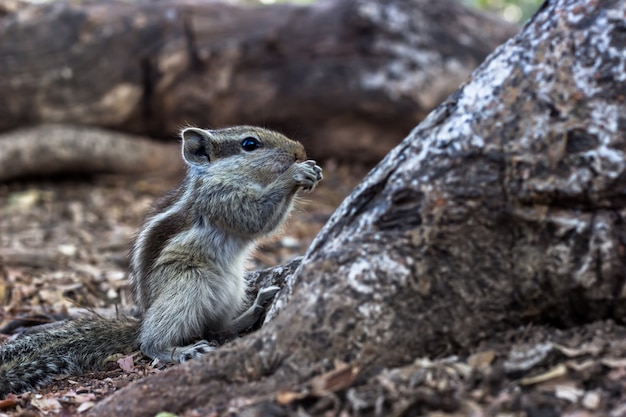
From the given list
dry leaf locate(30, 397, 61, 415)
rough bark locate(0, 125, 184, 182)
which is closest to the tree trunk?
dry leaf locate(30, 397, 61, 415)

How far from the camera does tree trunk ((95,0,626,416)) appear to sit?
3168mm

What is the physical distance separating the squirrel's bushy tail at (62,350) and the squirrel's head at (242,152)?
115 centimetres

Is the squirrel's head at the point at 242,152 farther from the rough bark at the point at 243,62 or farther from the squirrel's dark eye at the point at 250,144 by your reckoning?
the rough bark at the point at 243,62

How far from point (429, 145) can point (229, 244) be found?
6.26 feet

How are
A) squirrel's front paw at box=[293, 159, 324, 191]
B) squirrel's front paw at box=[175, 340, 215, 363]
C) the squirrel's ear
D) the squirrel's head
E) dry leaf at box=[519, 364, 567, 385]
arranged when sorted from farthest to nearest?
the squirrel's ear < the squirrel's head < squirrel's front paw at box=[293, 159, 324, 191] < squirrel's front paw at box=[175, 340, 215, 363] < dry leaf at box=[519, 364, 567, 385]

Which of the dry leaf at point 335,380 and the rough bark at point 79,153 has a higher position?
the rough bark at point 79,153

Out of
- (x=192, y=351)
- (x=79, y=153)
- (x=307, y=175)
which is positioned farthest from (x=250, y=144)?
(x=79, y=153)

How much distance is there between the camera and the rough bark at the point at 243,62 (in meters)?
10.0

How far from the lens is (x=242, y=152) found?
5297mm

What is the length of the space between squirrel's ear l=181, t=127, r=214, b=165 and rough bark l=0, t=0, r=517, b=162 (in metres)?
5.24

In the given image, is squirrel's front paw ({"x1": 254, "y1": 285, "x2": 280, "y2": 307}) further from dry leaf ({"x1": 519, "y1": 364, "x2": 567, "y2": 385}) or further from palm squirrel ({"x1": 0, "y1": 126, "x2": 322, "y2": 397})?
dry leaf ({"x1": 519, "y1": 364, "x2": 567, "y2": 385})

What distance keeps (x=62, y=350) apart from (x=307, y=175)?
1768 millimetres

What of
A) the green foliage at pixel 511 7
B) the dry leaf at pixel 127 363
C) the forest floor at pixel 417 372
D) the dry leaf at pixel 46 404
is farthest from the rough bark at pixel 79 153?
the green foliage at pixel 511 7

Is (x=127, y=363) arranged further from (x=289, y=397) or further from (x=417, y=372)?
(x=417, y=372)
